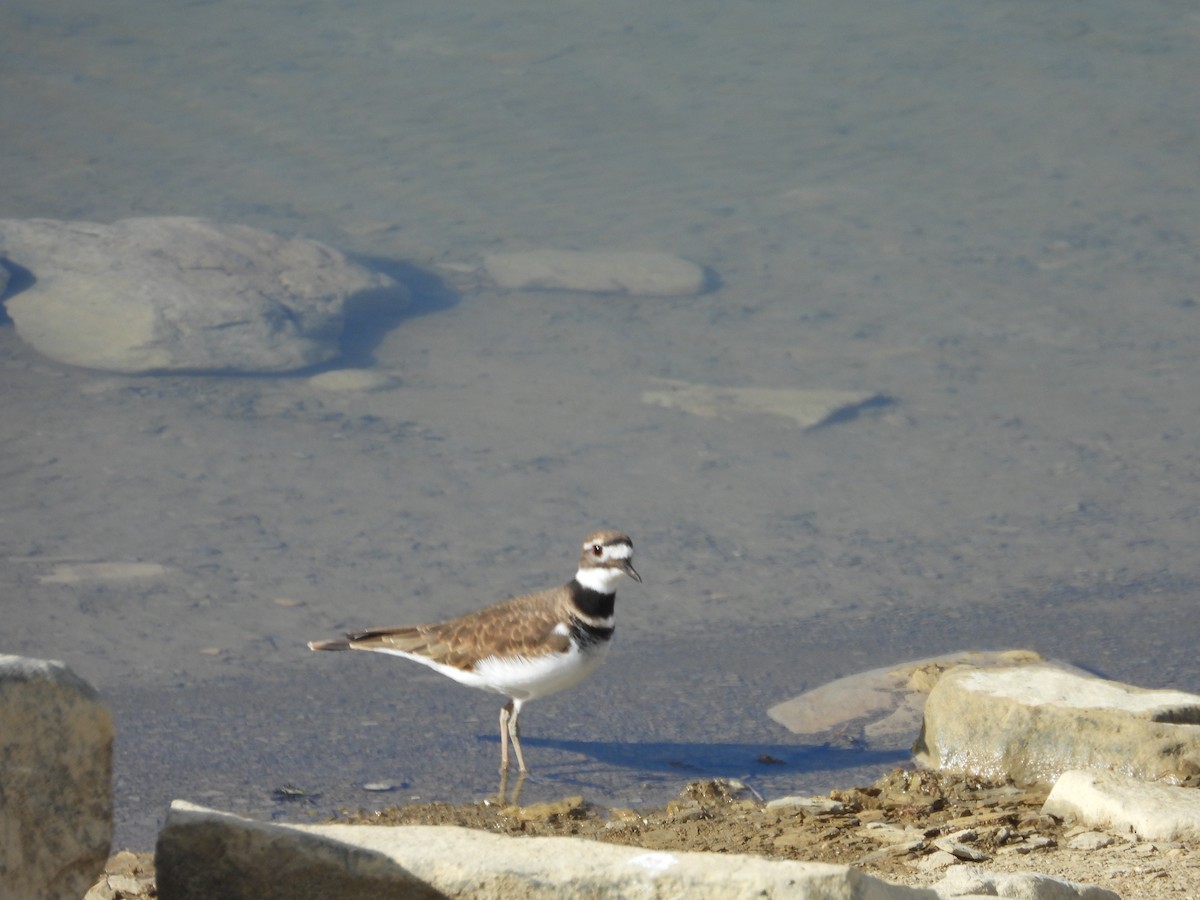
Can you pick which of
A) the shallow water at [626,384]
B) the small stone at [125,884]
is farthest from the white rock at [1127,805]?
the small stone at [125,884]

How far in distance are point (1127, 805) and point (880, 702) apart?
231cm

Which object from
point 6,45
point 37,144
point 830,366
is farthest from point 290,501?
point 6,45

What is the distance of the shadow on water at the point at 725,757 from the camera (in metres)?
6.22

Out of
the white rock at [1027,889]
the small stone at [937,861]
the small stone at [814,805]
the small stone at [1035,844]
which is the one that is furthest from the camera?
the small stone at [814,805]

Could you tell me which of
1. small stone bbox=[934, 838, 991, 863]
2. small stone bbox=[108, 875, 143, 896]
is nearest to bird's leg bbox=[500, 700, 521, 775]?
small stone bbox=[108, 875, 143, 896]

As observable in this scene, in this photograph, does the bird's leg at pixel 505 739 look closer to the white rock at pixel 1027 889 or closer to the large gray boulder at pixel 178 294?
the white rock at pixel 1027 889

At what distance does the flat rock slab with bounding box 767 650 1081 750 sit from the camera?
21.4 ft

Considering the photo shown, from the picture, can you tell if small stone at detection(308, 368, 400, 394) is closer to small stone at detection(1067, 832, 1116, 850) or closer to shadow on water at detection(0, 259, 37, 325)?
shadow on water at detection(0, 259, 37, 325)

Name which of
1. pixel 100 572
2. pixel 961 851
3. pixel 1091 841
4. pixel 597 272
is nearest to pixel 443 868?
pixel 961 851

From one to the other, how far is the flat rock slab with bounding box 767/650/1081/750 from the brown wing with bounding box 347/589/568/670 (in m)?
1.31

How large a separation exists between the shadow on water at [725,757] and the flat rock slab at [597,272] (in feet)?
27.7

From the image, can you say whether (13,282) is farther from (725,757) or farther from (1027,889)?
(1027,889)

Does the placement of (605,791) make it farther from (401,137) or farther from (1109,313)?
(401,137)

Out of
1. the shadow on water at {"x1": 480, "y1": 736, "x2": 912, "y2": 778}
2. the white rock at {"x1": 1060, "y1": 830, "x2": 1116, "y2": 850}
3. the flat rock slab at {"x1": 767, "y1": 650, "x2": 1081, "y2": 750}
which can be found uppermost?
the white rock at {"x1": 1060, "y1": 830, "x2": 1116, "y2": 850}
